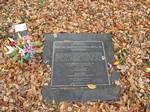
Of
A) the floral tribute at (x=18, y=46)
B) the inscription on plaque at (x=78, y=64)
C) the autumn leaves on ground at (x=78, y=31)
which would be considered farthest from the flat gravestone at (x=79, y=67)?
the floral tribute at (x=18, y=46)

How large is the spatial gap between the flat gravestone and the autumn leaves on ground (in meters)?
0.13

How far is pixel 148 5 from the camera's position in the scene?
19.9 ft

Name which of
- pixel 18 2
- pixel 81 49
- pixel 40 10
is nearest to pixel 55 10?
pixel 40 10

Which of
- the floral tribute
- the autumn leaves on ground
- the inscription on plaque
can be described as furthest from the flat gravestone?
the floral tribute

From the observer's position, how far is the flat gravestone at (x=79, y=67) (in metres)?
4.46

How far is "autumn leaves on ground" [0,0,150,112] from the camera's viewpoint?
441cm

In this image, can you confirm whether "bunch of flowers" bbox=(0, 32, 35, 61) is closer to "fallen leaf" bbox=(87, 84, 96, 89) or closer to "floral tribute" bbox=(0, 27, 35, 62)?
"floral tribute" bbox=(0, 27, 35, 62)

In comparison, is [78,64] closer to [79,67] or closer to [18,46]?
[79,67]

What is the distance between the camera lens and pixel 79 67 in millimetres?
4707

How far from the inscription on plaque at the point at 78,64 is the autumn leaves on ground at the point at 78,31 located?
0.24 metres

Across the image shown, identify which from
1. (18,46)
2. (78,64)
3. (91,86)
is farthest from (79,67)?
(18,46)

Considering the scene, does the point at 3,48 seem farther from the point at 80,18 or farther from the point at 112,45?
the point at 112,45

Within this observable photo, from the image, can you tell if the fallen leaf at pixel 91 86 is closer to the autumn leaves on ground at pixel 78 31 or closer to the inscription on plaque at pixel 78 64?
the inscription on plaque at pixel 78 64

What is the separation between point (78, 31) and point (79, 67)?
103cm
